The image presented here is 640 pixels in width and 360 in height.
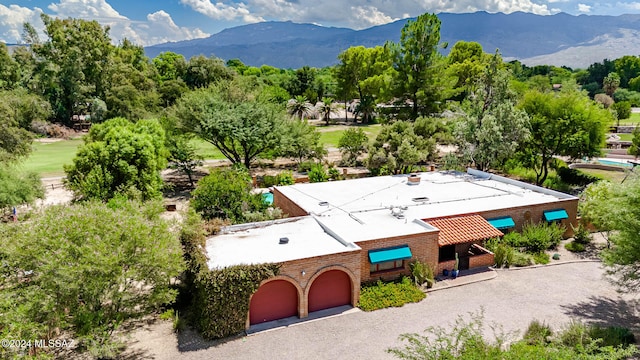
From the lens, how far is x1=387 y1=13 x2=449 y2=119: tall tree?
151 feet

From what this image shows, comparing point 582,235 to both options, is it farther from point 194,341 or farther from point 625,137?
point 625,137

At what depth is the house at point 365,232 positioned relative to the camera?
16.7 metres

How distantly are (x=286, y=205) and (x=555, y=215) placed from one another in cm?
1576

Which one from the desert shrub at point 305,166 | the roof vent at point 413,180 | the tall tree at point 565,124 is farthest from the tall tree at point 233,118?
the tall tree at point 565,124

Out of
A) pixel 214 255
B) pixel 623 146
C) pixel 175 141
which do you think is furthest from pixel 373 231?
pixel 623 146

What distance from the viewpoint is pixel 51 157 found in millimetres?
51156

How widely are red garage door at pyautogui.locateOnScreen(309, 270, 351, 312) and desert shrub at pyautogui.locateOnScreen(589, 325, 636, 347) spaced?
29.3 ft

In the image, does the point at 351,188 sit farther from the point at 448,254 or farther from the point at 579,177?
the point at 579,177

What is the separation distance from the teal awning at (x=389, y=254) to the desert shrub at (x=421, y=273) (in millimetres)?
823

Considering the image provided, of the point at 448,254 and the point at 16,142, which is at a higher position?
the point at 16,142

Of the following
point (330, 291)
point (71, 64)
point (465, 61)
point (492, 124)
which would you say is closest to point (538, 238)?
point (330, 291)

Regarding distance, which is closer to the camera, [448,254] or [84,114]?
[448,254]

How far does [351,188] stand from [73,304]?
19.0 meters

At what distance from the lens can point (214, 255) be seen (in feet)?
56.6
